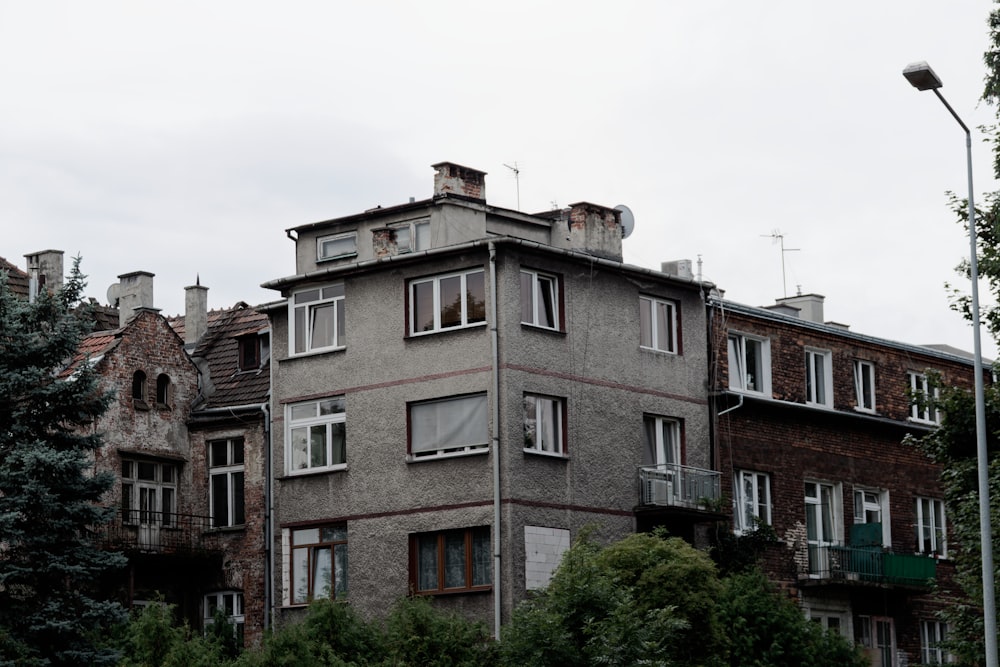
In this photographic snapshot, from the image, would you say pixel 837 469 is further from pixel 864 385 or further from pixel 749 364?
pixel 749 364

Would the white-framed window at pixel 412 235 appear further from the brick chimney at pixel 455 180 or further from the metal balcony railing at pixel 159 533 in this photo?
the metal balcony railing at pixel 159 533

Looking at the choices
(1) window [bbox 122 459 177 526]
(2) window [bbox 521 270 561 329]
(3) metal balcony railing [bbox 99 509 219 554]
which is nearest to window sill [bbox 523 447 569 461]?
(2) window [bbox 521 270 561 329]

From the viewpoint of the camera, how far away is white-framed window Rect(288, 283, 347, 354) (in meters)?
41.1

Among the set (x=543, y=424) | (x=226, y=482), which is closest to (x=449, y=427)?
(x=543, y=424)

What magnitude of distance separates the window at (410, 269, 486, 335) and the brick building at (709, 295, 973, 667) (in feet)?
21.6


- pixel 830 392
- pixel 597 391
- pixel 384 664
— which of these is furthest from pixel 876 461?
pixel 384 664

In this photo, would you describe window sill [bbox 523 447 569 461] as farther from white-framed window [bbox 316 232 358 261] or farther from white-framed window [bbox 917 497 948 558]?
white-framed window [bbox 917 497 948 558]

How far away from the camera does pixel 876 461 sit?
46.2m

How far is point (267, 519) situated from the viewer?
4141cm

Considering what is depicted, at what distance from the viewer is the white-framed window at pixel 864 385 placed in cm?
4578

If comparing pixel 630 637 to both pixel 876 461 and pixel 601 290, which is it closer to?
pixel 601 290

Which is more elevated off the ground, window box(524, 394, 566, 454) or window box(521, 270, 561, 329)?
window box(521, 270, 561, 329)

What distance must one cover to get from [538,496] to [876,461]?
481 inches

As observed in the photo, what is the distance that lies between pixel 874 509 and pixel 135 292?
19.4 metres
